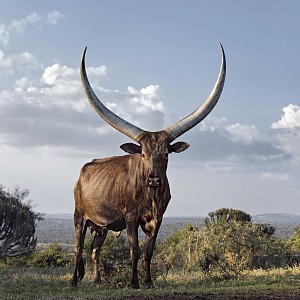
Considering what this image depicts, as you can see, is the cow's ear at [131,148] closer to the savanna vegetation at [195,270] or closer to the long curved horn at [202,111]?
the long curved horn at [202,111]

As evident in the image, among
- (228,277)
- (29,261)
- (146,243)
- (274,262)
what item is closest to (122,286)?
(146,243)

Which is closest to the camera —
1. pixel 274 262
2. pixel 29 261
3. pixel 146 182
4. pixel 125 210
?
pixel 146 182

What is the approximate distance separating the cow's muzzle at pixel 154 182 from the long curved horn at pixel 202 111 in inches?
43.8

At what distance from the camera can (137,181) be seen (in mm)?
9617

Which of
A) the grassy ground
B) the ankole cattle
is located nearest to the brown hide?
the ankole cattle

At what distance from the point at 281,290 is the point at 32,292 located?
4.64 m

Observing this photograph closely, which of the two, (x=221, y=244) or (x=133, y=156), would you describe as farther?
(x=221, y=244)

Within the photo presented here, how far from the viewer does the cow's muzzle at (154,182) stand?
8578mm

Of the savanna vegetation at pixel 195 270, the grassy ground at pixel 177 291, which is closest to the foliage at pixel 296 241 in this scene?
the savanna vegetation at pixel 195 270

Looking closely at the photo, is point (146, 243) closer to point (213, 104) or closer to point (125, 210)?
point (125, 210)

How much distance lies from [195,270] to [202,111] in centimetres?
878

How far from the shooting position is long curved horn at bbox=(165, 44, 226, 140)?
31.2ft

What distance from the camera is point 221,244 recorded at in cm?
1823

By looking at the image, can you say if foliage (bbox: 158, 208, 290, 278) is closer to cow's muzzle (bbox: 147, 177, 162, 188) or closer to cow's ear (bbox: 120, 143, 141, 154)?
cow's ear (bbox: 120, 143, 141, 154)
